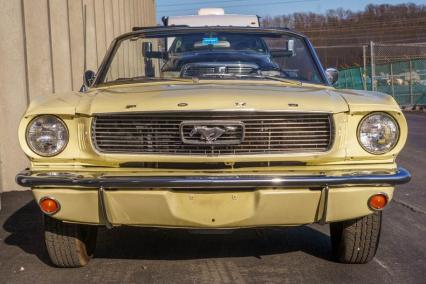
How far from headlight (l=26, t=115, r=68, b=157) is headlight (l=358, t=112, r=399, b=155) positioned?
1.78 m

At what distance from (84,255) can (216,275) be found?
2.93 ft

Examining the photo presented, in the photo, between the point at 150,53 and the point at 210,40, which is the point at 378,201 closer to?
the point at 210,40

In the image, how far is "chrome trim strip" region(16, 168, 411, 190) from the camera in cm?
361

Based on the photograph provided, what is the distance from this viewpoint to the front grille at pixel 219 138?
3752 millimetres

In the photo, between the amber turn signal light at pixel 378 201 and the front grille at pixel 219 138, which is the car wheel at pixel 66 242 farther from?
the amber turn signal light at pixel 378 201

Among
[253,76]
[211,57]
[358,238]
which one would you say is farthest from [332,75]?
[358,238]

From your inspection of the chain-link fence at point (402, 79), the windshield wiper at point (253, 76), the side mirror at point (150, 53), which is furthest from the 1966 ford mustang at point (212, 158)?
the chain-link fence at point (402, 79)

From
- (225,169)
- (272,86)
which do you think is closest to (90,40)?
(272,86)

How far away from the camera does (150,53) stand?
546 cm

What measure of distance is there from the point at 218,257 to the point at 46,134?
153 centimetres

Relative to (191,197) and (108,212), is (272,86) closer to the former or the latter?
(191,197)

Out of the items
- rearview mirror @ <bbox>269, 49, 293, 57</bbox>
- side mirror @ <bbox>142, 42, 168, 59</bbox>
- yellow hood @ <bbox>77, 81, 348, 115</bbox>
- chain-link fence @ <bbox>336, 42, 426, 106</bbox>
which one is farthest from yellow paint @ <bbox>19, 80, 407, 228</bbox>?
chain-link fence @ <bbox>336, 42, 426, 106</bbox>

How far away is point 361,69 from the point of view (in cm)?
2227

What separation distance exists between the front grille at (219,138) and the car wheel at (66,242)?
2.13 feet
